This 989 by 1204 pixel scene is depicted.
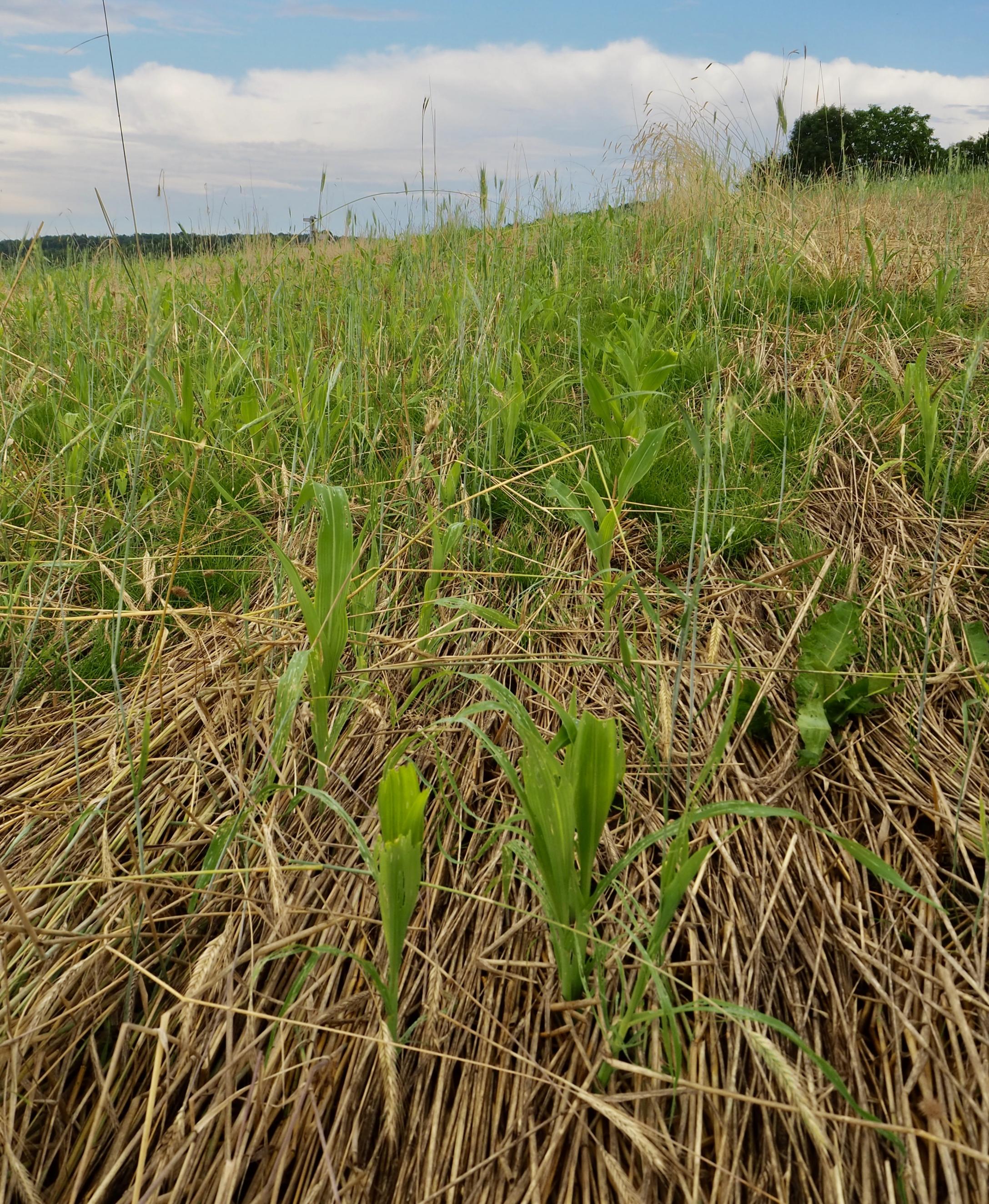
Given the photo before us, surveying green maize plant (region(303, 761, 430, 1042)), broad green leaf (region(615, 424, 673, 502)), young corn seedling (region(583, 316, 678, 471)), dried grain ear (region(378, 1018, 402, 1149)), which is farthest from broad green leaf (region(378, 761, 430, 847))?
young corn seedling (region(583, 316, 678, 471))

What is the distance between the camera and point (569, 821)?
0.82 metres

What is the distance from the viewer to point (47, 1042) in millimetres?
866

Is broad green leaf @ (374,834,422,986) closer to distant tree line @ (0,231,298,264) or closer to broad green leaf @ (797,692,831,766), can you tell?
broad green leaf @ (797,692,831,766)

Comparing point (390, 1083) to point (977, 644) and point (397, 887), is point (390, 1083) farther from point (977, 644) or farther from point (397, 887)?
point (977, 644)

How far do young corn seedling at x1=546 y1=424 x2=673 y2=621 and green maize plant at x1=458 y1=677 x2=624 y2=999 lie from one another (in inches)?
20.0

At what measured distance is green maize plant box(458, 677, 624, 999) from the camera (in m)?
0.82

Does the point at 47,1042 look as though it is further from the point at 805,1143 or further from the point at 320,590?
the point at 805,1143

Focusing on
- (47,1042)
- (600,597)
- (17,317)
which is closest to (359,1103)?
(47,1042)

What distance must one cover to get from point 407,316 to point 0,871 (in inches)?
93.5

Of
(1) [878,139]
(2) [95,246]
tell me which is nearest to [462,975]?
(2) [95,246]

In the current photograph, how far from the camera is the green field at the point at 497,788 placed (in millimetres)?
798

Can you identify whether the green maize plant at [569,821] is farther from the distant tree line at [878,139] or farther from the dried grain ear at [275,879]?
the distant tree line at [878,139]

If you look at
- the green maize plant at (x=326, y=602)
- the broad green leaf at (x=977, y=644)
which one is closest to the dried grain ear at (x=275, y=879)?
the green maize plant at (x=326, y=602)

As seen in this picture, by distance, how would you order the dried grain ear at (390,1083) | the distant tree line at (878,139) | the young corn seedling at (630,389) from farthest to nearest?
the distant tree line at (878,139)
the young corn seedling at (630,389)
the dried grain ear at (390,1083)
